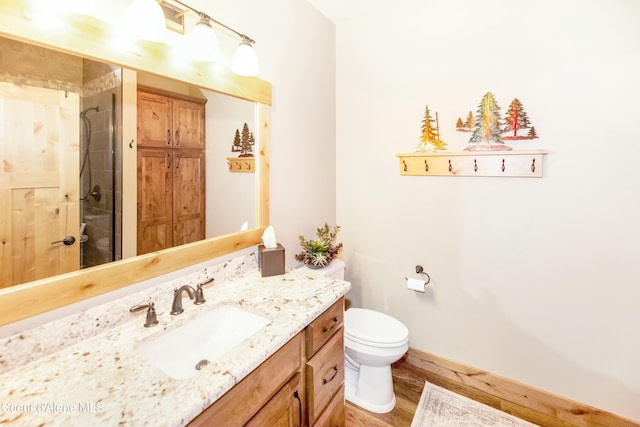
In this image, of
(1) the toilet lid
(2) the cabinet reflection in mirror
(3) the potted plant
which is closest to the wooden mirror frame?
(2) the cabinet reflection in mirror

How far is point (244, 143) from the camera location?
1.59 meters

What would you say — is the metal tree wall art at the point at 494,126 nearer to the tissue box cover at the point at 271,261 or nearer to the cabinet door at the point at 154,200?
the tissue box cover at the point at 271,261

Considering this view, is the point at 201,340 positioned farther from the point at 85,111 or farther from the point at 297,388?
the point at 85,111

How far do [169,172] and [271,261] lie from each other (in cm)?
65

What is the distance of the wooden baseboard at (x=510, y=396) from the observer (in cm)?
165

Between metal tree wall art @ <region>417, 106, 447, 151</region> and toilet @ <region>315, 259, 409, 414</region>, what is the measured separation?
1084mm

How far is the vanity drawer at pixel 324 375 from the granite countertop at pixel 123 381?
24cm

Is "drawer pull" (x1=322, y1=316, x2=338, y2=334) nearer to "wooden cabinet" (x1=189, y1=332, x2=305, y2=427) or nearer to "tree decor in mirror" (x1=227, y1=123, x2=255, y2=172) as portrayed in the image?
"wooden cabinet" (x1=189, y1=332, x2=305, y2=427)

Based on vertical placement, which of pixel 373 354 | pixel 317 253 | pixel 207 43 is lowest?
pixel 373 354

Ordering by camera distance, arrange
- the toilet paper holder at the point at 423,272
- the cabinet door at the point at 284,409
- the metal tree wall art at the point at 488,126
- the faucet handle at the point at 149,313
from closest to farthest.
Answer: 1. the cabinet door at the point at 284,409
2. the faucet handle at the point at 149,313
3. the metal tree wall art at the point at 488,126
4. the toilet paper holder at the point at 423,272

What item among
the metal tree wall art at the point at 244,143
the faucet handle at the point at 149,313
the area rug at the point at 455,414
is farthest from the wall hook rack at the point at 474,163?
the faucet handle at the point at 149,313

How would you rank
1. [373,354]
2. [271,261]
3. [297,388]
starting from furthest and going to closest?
[373,354]
[271,261]
[297,388]

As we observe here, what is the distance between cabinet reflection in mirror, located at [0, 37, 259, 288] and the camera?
86cm

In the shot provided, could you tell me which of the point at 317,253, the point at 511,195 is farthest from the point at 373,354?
the point at 511,195
